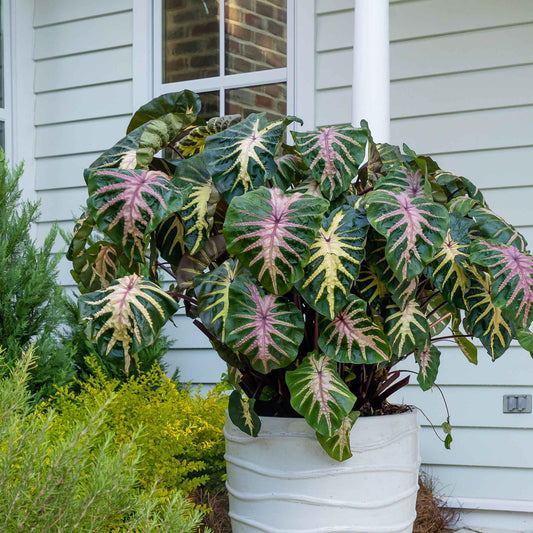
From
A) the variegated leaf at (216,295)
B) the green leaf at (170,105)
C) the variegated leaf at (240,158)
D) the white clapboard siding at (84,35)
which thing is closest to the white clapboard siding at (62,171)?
the white clapboard siding at (84,35)

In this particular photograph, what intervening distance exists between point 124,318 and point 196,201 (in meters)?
0.35

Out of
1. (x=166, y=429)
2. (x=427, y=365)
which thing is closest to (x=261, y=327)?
(x=427, y=365)

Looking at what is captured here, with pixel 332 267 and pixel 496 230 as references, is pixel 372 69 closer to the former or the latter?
pixel 496 230

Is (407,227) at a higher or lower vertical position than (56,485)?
higher

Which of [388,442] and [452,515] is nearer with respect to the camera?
[388,442]

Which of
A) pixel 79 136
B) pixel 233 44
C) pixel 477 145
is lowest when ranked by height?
pixel 477 145

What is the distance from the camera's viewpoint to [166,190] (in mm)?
1515

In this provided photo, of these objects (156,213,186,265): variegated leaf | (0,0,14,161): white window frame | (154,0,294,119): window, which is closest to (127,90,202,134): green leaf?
(156,213,186,265): variegated leaf

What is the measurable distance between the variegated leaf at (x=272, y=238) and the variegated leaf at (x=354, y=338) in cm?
17

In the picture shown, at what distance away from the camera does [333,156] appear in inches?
61.7

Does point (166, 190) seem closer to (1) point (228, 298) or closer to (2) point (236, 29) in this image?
(1) point (228, 298)

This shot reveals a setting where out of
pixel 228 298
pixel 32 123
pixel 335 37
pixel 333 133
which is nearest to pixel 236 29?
pixel 335 37

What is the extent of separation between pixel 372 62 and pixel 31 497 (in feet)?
5.87

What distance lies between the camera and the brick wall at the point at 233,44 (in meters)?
3.26
